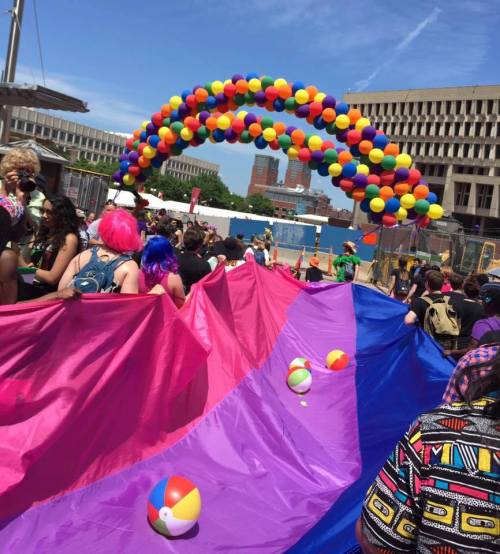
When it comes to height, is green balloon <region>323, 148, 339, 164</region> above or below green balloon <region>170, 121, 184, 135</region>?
below

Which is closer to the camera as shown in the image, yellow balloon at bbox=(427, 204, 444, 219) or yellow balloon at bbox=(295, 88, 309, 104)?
yellow balloon at bbox=(427, 204, 444, 219)

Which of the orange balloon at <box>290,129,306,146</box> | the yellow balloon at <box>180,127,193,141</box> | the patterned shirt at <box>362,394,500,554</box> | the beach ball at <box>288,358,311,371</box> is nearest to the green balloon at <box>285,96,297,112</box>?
the orange balloon at <box>290,129,306,146</box>

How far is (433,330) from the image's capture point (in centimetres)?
655

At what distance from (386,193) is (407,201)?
486mm

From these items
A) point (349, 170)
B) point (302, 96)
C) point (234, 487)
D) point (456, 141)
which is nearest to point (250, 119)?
point (302, 96)

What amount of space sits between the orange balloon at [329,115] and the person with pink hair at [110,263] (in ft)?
30.4

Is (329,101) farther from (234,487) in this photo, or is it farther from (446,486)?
(446,486)

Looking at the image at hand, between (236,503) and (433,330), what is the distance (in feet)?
12.5

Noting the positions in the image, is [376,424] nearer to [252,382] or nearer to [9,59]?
[252,382]

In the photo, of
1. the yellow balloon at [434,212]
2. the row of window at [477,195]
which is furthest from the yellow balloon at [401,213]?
the row of window at [477,195]

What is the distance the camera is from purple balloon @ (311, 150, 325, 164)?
42.0 feet

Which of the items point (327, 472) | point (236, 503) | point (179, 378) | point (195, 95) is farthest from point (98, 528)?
point (195, 95)

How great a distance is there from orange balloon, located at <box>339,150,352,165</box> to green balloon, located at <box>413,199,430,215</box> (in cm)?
179

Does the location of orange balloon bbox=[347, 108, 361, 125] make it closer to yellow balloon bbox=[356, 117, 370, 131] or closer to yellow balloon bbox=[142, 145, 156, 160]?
yellow balloon bbox=[356, 117, 370, 131]
